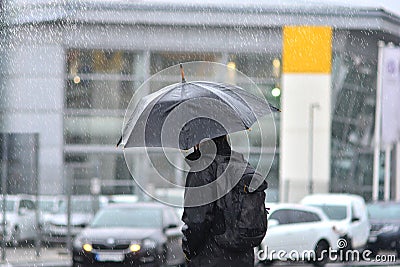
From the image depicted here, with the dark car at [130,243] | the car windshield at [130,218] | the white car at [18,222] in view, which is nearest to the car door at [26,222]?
the white car at [18,222]

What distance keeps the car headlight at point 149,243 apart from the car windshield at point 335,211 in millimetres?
3873

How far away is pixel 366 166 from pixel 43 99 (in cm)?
894

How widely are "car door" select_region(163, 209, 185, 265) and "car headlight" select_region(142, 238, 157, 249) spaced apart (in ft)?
0.62

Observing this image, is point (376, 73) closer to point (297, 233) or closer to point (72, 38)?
point (72, 38)

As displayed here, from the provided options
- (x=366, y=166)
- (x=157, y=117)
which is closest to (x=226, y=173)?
(x=157, y=117)

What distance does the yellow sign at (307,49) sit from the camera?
79.3 feet

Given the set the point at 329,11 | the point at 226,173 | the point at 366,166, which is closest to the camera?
the point at 226,173

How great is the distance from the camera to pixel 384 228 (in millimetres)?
16766

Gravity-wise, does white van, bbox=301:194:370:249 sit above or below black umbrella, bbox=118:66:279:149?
below

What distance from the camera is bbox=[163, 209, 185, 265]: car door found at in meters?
13.1

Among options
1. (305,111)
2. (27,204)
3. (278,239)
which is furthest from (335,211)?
(305,111)

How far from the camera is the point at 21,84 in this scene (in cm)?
2598

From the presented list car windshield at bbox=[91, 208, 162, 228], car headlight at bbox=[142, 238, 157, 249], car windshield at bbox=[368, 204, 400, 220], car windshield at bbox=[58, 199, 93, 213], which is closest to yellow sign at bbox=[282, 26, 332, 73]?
car windshield at bbox=[58, 199, 93, 213]

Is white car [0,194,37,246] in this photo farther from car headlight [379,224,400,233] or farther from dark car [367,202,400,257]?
car headlight [379,224,400,233]
